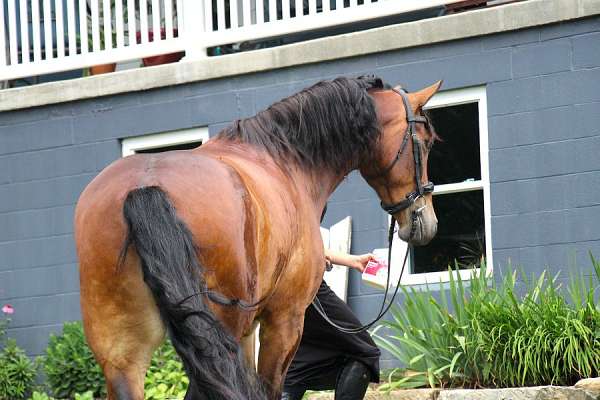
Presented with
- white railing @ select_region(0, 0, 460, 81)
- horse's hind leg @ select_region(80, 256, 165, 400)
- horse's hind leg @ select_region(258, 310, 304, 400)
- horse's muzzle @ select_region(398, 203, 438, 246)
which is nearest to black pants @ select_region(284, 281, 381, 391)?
horse's muzzle @ select_region(398, 203, 438, 246)

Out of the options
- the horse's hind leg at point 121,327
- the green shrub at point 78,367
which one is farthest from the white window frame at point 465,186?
the horse's hind leg at point 121,327

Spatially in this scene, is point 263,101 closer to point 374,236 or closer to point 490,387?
point 374,236

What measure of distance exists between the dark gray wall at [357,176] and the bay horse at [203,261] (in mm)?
3242

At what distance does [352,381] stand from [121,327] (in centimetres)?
251

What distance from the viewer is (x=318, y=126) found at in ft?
19.0

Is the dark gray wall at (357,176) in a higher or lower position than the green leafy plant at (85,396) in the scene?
higher

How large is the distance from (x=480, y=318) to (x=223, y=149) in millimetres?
2996

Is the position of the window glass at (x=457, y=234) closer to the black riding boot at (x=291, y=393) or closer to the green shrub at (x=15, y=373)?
the black riding boot at (x=291, y=393)

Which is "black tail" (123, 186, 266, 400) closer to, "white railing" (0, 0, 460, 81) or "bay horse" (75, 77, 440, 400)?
"bay horse" (75, 77, 440, 400)

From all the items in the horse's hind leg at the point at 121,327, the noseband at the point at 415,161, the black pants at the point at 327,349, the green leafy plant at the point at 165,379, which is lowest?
the green leafy plant at the point at 165,379

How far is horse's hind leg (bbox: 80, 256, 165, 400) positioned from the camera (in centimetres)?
445

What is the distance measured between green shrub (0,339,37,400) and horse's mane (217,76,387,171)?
4461mm

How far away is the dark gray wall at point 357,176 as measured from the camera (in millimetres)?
8398

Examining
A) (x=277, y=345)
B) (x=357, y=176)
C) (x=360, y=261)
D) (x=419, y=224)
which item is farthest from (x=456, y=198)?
(x=277, y=345)
